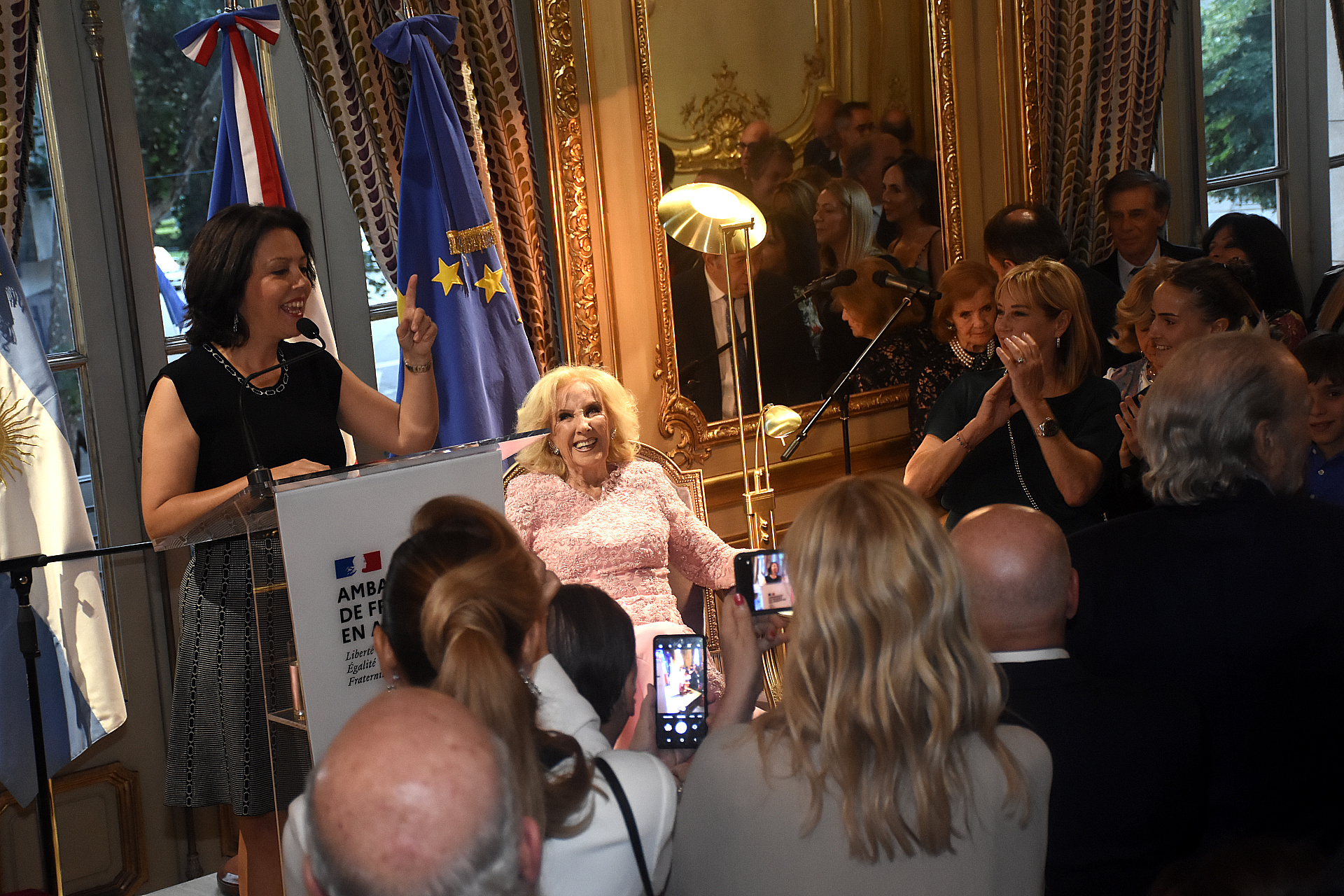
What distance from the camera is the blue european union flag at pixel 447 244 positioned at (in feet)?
12.0

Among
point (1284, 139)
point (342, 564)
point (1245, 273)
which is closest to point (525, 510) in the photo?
point (342, 564)

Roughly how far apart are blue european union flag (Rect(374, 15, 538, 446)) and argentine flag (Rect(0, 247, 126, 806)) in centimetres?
102

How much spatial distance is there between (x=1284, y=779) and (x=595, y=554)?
2.05 metres

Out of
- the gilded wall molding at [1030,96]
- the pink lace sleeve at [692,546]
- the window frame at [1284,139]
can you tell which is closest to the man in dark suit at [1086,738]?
the pink lace sleeve at [692,546]

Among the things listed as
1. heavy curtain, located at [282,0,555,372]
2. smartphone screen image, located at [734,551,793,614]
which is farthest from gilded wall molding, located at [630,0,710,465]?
smartphone screen image, located at [734,551,793,614]

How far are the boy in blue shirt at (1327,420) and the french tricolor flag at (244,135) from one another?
276cm

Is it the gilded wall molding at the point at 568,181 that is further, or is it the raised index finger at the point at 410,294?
the gilded wall molding at the point at 568,181

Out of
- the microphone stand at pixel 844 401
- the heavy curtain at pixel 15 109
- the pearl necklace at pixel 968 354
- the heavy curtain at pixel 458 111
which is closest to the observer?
the heavy curtain at pixel 15 109

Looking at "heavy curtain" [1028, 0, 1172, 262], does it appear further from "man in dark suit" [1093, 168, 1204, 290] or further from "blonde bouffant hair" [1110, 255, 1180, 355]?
"blonde bouffant hair" [1110, 255, 1180, 355]

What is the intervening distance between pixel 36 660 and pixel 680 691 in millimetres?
2064

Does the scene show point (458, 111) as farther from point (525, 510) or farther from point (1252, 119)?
point (1252, 119)

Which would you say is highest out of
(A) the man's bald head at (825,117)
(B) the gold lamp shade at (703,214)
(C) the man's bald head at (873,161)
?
(A) the man's bald head at (825,117)

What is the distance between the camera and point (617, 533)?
11.7 ft

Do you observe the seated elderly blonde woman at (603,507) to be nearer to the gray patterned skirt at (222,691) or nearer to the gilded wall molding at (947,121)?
the gray patterned skirt at (222,691)
